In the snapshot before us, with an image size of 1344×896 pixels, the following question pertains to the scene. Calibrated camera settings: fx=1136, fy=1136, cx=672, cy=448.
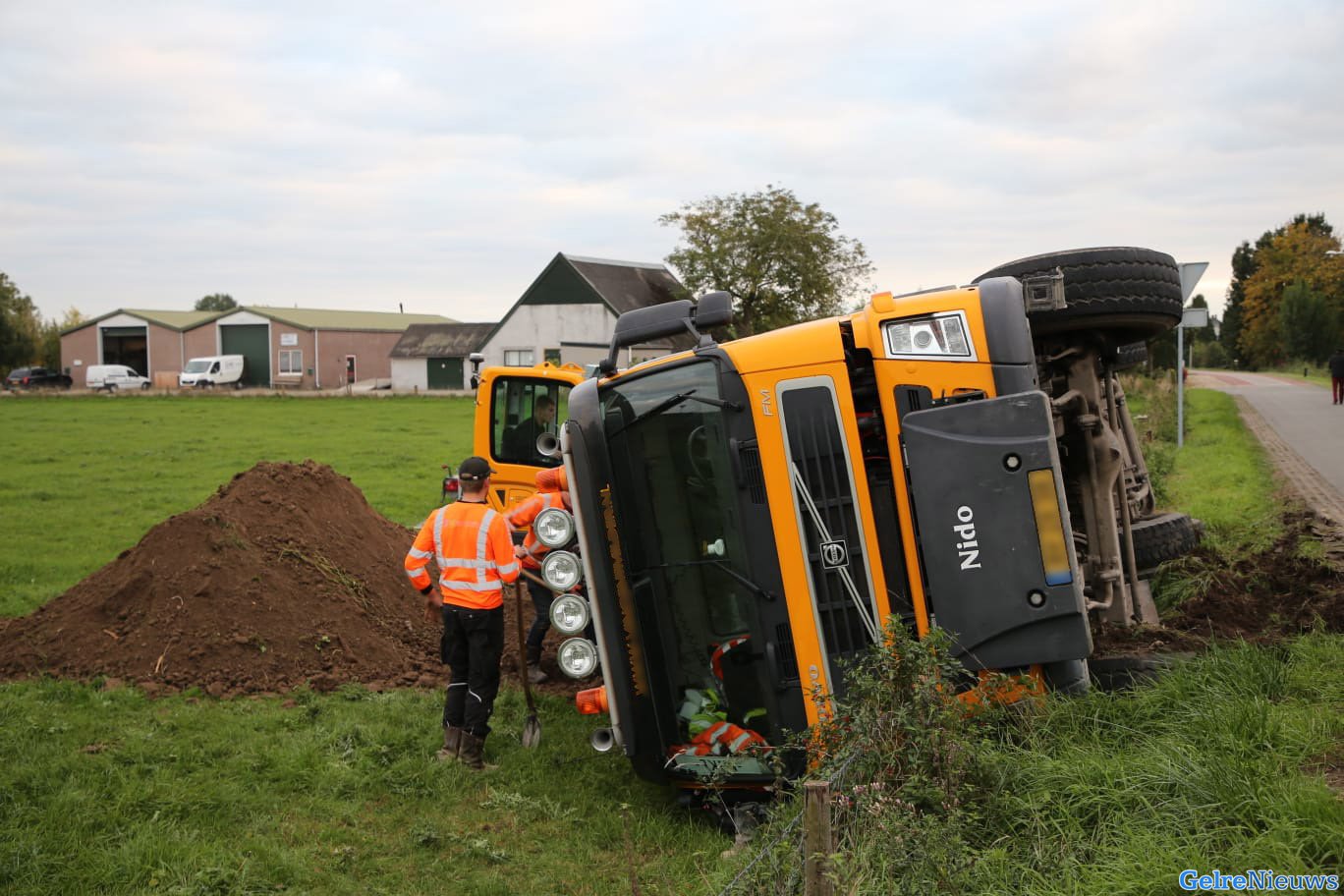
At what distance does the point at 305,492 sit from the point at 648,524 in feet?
20.0

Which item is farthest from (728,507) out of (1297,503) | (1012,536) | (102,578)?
(1297,503)

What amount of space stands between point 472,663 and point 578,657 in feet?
3.59

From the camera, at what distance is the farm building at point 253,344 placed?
6738 centimetres

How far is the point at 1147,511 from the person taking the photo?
833 centimetres

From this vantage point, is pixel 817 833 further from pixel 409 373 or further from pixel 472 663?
pixel 409 373

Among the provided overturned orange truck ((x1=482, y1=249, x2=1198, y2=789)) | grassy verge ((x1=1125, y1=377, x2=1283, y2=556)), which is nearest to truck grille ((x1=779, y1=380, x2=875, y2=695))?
overturned orange truck ((x1=482, y1=249, x2=1198, y2=789))

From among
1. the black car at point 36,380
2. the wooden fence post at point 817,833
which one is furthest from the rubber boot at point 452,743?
the black car at point 36,380

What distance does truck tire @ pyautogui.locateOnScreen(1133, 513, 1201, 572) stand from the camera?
7.74 metres

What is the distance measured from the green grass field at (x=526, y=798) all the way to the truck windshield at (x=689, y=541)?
0.80m

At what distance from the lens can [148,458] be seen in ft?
81.8

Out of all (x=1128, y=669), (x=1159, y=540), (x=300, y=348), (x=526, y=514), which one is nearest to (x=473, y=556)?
(x=526, y=514)

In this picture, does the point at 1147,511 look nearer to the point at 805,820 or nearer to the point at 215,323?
the point at 805,820

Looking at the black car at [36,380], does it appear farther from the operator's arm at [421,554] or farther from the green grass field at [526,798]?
the operator's arm at [421,554]

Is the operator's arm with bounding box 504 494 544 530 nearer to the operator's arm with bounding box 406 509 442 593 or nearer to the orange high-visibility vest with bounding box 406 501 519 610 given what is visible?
the orange high-visibility vest with bounding box 406 501 519 610
